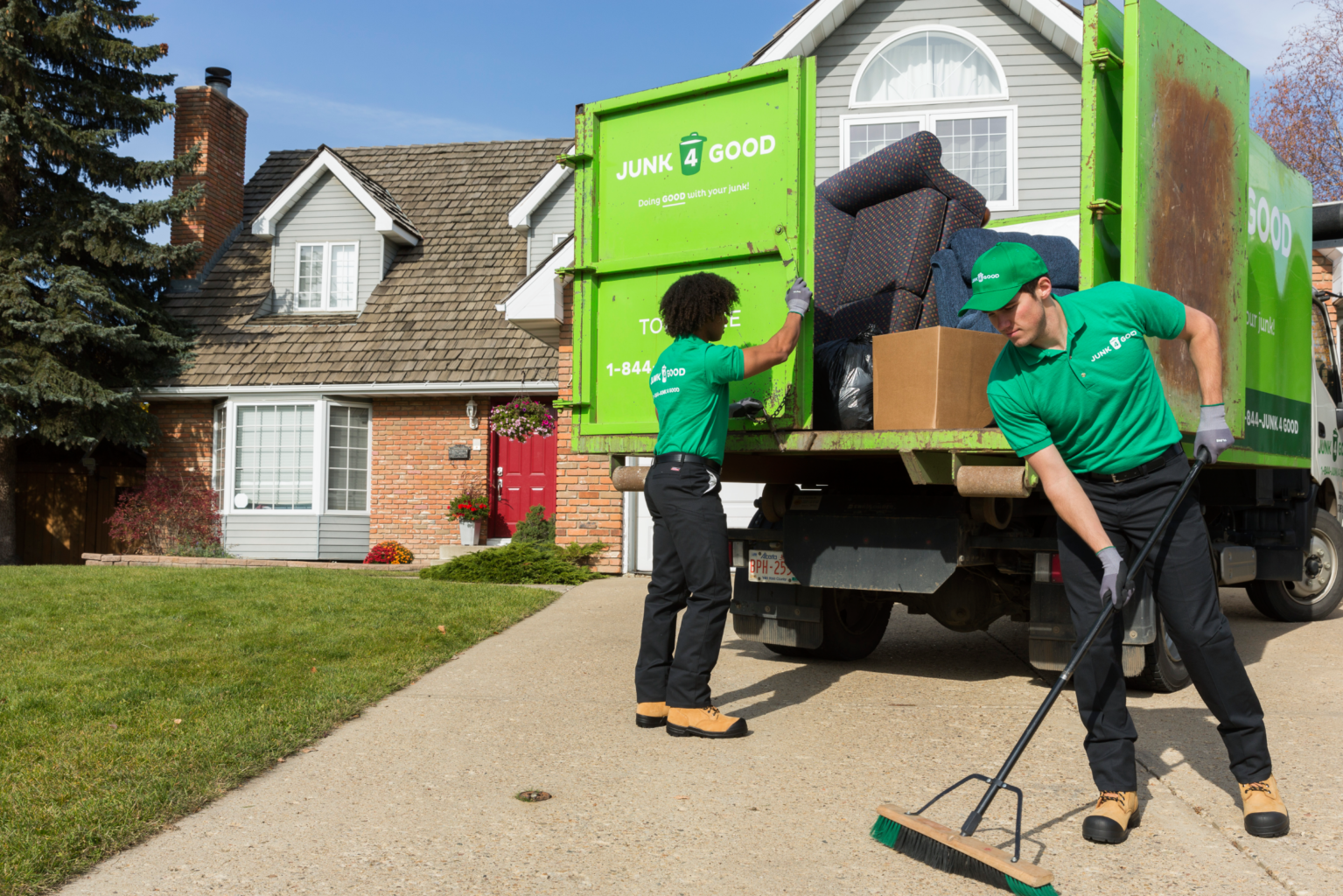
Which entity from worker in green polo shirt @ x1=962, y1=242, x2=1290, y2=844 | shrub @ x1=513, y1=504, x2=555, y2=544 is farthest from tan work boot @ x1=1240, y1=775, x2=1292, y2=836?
shrub @ x1=513, y1=504, x2=555, y2=544

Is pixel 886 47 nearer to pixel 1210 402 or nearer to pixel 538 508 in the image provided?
pixel 538 508

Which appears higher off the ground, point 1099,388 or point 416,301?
point 416,301

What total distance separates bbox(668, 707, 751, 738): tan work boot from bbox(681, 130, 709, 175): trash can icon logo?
2.55 metres

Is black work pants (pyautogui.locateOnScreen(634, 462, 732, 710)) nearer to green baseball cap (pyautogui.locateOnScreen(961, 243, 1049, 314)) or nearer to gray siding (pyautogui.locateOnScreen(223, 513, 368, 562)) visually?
green baseball cap (pyautogui.locateOnScreen(961, 243, 1049, 314))

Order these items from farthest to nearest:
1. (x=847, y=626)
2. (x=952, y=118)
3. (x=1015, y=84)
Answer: (x=952, y=118) < (x=1015, y=84) < (x=847, y=626)

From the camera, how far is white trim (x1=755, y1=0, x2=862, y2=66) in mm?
12195

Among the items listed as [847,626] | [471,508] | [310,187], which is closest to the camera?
[847,626]

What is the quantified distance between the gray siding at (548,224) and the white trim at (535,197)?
12 centimetres

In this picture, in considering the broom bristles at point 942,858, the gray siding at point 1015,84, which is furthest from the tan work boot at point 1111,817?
the gray siding at point 1015,84

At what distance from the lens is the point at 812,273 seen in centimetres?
501

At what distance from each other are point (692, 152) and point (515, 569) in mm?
7126

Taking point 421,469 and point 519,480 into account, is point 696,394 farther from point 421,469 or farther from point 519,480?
point 421,469

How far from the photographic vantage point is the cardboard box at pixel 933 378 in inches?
187

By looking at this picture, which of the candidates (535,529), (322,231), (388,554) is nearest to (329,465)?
(388,554)
